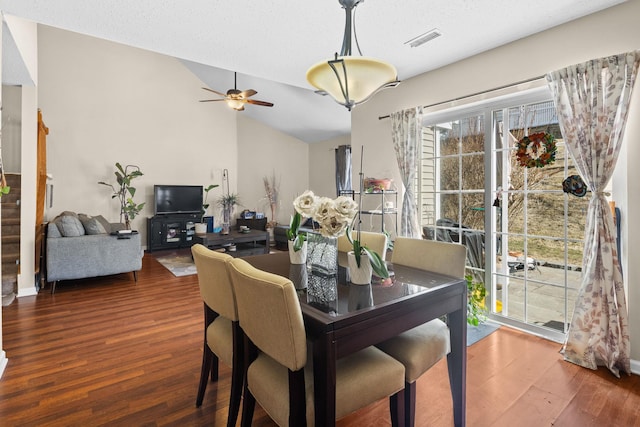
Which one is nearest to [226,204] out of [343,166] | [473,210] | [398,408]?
[343,166]

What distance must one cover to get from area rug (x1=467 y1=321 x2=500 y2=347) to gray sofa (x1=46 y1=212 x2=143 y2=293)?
407 cm

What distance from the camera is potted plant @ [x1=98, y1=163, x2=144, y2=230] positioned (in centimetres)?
612

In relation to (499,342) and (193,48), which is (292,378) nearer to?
(499,342)

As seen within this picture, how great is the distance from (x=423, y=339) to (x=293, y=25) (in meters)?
2.34

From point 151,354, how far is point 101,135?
5.51 m

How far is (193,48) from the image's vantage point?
9.35 ft

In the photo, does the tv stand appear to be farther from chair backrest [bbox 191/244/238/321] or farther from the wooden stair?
chair backrest [bbox 191/244/238/321]

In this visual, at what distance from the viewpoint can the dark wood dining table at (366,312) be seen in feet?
3.75

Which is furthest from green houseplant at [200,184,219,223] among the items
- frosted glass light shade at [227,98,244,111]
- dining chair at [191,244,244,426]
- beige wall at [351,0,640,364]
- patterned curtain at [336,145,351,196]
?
dining chair at [191,244,244,426]

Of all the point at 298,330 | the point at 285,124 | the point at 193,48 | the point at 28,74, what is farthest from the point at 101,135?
the point at 298,330

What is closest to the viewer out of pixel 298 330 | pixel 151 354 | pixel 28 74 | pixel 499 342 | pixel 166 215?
pixel 298 330

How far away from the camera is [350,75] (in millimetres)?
1703

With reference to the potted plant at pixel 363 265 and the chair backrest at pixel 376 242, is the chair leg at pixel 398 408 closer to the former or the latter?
the potted plant at pixel 363 265

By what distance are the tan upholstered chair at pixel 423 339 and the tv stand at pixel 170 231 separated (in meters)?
5.58
